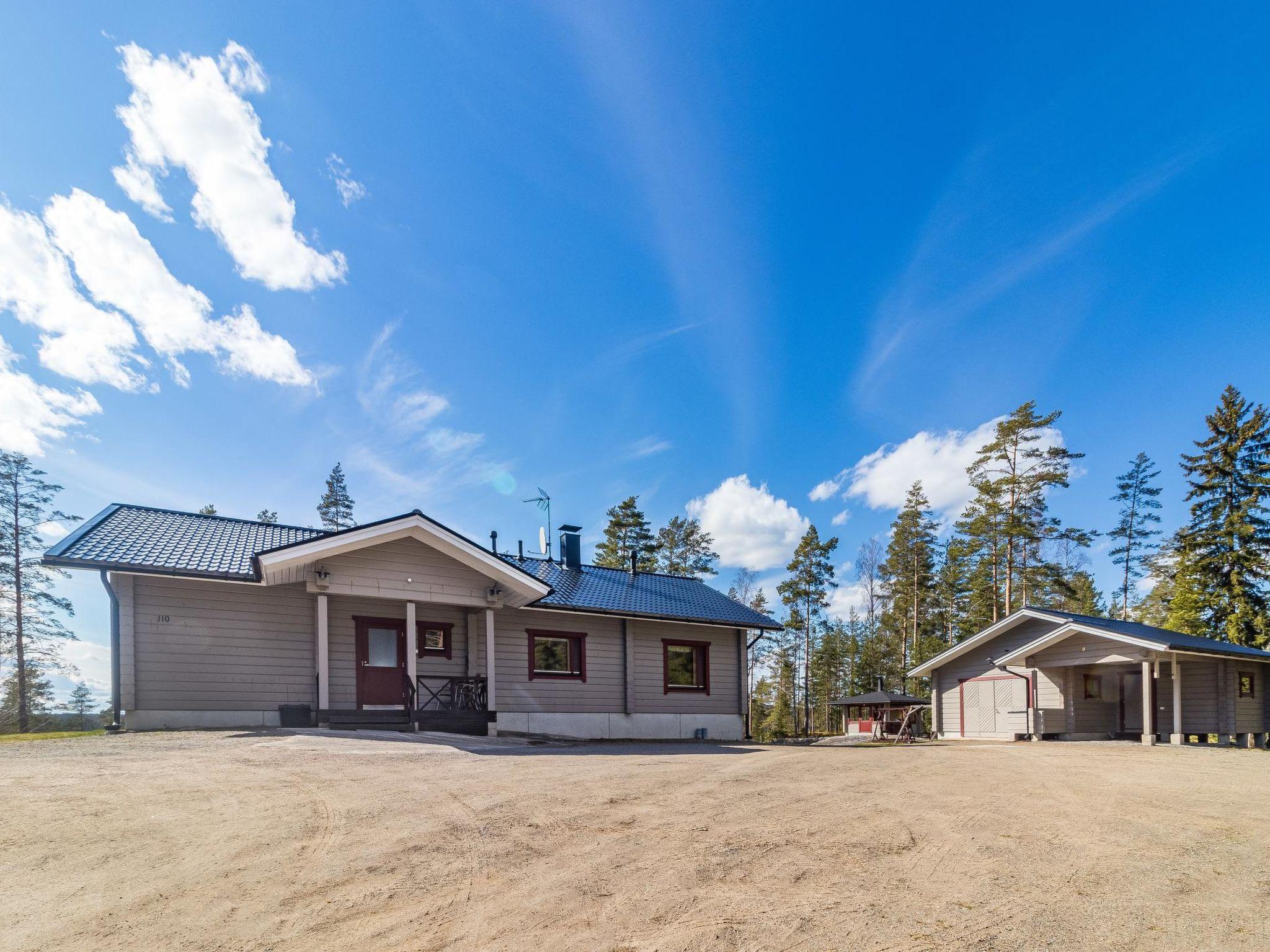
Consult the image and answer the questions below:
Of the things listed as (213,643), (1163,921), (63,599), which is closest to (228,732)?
(213,643)

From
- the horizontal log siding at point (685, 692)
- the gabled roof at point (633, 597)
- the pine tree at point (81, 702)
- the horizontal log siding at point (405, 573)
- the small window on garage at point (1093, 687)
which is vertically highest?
the horizontal log siding at point (405, 573)

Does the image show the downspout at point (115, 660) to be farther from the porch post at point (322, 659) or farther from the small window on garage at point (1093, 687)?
the small window on garage at point (1093, 687)

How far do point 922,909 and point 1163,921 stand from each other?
1320 mm

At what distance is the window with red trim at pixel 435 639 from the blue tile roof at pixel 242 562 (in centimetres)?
193

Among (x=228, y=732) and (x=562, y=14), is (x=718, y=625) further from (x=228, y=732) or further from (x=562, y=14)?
(x=562, y=14)

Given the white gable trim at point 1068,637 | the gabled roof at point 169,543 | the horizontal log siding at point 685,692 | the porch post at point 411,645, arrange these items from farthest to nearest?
1. the white gable trim at point 1068,637
2. the horizontal log siding at point 685,692
3. the porch post at point 411,645
4. the gabled roof at point 169,543

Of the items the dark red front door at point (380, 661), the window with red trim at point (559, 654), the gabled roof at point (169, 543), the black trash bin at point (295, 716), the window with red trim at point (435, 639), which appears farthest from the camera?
the window with red trim at point (559, 654)

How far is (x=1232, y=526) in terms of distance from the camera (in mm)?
29234

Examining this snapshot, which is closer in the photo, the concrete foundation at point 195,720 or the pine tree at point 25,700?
the concrete foundation at point 195,720

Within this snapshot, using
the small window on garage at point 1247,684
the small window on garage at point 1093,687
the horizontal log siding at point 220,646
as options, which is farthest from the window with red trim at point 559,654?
the small window on garage at point 1247,684

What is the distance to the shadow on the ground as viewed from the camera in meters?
9.92

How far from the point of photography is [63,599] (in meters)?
→ 26.3

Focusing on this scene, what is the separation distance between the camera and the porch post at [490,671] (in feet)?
45.7

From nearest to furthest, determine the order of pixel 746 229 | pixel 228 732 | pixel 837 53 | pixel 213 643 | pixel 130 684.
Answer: pixel 228 732 < pixel 130 684 < pixel 213 643 < pixel 837 53 < pixel 746 229
